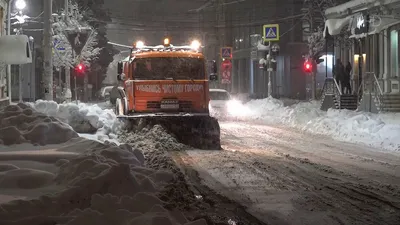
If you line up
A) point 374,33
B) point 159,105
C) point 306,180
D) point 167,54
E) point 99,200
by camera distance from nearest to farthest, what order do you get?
point 99,200, point 306,180, point 159,105, point 167,54, point 374,33

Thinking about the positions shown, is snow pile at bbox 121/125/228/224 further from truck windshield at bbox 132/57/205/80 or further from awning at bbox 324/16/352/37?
awning at bbox 324/16/352/37

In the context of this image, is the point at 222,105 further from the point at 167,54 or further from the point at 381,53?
the point at 167,54

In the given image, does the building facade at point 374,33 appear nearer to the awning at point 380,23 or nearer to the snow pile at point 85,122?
the awning at point 380,23

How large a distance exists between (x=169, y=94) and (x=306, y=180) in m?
6.86

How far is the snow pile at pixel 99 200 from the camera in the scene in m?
5.45

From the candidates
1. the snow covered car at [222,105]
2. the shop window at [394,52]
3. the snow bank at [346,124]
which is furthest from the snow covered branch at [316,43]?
the shop window at [394,52]

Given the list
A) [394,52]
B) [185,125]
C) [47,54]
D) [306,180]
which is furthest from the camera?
[394,52]

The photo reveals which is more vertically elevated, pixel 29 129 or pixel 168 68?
pixel 168 68

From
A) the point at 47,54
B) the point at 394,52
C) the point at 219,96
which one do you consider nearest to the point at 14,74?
the point at 219,96

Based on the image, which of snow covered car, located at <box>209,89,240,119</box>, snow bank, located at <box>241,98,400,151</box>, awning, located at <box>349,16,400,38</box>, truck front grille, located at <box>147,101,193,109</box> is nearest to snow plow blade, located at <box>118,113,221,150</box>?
truck front grille, located at <box>147,101,193,109</box>

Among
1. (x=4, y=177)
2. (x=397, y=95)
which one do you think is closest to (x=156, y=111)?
(x=4, y=177)

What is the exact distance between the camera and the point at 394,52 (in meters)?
26.7

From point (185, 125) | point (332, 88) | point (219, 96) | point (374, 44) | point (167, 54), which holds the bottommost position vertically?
point (185, 125)

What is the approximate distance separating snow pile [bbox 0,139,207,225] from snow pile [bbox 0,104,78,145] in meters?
2.60
